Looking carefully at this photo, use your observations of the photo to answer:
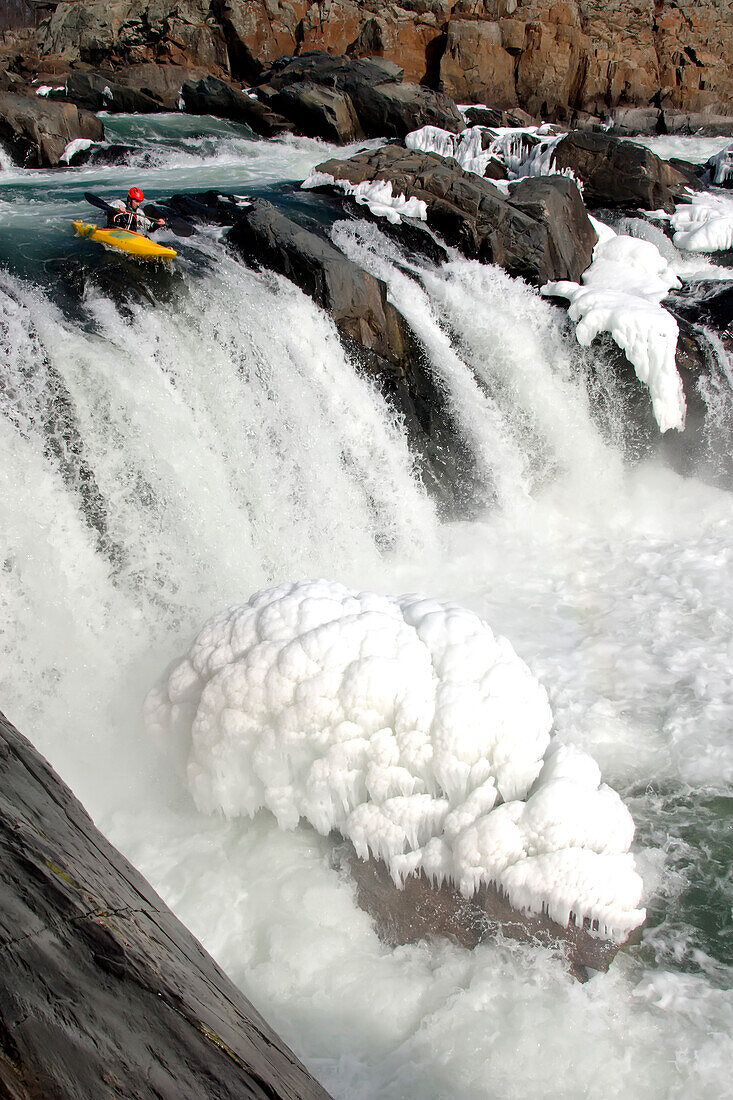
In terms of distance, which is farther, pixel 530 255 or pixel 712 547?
pixel 530 255

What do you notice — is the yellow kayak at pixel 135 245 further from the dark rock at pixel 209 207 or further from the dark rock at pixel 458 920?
the dark rock at pixel 458 920

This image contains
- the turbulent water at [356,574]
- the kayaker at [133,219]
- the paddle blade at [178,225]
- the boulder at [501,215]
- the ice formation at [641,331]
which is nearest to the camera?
the turbulent water at [356,574]

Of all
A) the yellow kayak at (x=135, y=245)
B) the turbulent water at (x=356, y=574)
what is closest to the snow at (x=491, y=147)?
the turbulent water at (x=356, y=574)

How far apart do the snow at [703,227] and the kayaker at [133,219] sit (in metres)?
8.45

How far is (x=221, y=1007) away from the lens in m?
1.89

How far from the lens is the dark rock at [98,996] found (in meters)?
1.36

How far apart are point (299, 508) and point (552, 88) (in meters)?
23.0

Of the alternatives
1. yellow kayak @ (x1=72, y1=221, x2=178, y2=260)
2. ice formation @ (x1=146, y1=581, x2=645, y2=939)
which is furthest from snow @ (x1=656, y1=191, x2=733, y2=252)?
ice formation @ (x1=146, y1=581, x2=645, y2=939)

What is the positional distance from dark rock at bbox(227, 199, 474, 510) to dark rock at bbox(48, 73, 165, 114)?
1421 centimetres

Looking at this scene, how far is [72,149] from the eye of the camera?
14164 millimetres

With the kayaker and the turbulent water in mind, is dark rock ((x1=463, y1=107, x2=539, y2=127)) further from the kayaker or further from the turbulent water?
the kayaker

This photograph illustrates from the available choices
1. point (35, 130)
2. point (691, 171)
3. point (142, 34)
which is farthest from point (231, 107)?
point (691, 171)

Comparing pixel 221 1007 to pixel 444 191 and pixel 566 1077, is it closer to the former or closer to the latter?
pixel 566 1077

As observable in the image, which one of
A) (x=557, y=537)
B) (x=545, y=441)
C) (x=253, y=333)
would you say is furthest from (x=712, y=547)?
(x=253, y=333)
